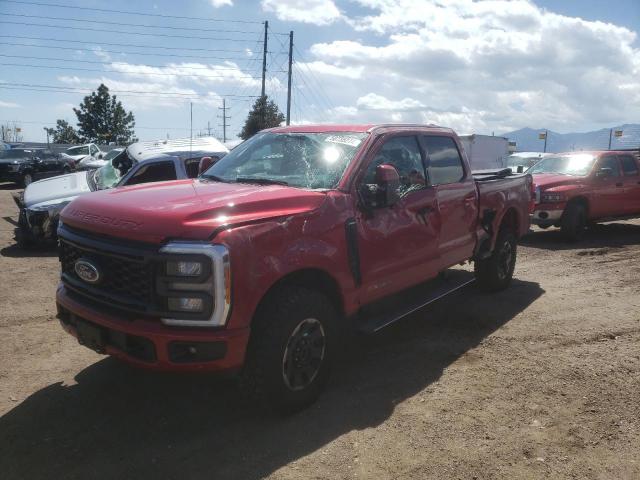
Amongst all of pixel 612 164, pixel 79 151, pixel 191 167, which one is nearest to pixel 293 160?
pixel 191 167

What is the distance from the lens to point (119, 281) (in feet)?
9.96

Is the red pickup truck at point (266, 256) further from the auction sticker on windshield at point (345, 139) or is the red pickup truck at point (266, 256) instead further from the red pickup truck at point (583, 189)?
the red pickup truck at point (583, 189)

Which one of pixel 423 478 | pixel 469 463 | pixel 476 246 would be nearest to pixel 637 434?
pixel 469 463

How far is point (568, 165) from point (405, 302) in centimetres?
809

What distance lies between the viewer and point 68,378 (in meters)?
3.96

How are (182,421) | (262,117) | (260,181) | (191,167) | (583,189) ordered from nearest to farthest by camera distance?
1. (182,421)
2. (260,181)
3. (191,167)
4. (583,189)
5. (262,117)

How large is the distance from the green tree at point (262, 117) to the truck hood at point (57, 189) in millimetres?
32924

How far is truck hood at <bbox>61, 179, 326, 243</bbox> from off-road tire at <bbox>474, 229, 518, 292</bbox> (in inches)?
134

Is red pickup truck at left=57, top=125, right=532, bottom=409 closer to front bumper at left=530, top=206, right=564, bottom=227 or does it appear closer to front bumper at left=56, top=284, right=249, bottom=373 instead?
front bumper at left=56, top=284, right=249, bottom=373

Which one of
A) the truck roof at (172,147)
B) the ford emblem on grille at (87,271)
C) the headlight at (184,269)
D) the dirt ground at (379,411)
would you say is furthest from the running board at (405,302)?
the truck roof at (172,147)

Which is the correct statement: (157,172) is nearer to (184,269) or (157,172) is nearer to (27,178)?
(184,269)

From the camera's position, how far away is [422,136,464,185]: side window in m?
4.85

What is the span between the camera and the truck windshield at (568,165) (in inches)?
414

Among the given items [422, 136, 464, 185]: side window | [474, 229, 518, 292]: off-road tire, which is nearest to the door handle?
[422, 136, 464, 185]: side window
